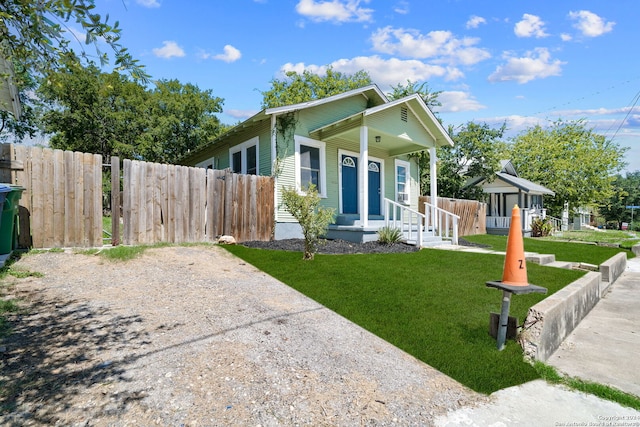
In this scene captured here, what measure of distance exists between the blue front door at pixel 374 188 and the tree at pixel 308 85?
1627 centimetres

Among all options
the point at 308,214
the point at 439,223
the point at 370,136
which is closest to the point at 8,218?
the point at 308,214

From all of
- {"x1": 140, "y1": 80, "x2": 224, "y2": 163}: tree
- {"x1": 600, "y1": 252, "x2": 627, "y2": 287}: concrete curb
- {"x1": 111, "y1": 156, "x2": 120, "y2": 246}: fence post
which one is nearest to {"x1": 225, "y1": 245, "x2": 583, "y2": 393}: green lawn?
{"x1": 600, "y1": 252, "x2": 627, "y2": 287}: concrete curb

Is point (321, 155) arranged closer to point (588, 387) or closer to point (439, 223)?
point (439, 223)

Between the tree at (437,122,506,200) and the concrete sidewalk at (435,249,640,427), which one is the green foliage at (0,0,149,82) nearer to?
the concrete sidewalk at (435,249,640,427)

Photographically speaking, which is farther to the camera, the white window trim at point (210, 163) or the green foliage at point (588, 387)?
the white window trim at point (210, 163)

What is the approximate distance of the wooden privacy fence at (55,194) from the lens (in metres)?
5.88

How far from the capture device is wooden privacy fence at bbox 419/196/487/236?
49.1 feet

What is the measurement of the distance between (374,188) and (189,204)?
7199 mm

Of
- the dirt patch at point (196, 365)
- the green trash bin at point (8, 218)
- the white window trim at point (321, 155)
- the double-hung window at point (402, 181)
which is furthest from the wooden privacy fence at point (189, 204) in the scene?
the double-hung window at point (402, 181)

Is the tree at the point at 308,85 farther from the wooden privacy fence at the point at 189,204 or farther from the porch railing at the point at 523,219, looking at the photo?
the wooden privacy fence at the point at 189,204

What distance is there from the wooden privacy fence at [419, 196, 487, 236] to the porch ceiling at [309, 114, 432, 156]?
2.96m

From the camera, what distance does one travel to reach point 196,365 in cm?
277

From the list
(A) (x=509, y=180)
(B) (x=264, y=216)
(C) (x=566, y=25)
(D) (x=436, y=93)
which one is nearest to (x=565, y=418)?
(B) (x=264, y=216)

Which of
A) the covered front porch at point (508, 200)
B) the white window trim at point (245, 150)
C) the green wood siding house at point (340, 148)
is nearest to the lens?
the green wood siding house at point (340, 148)
